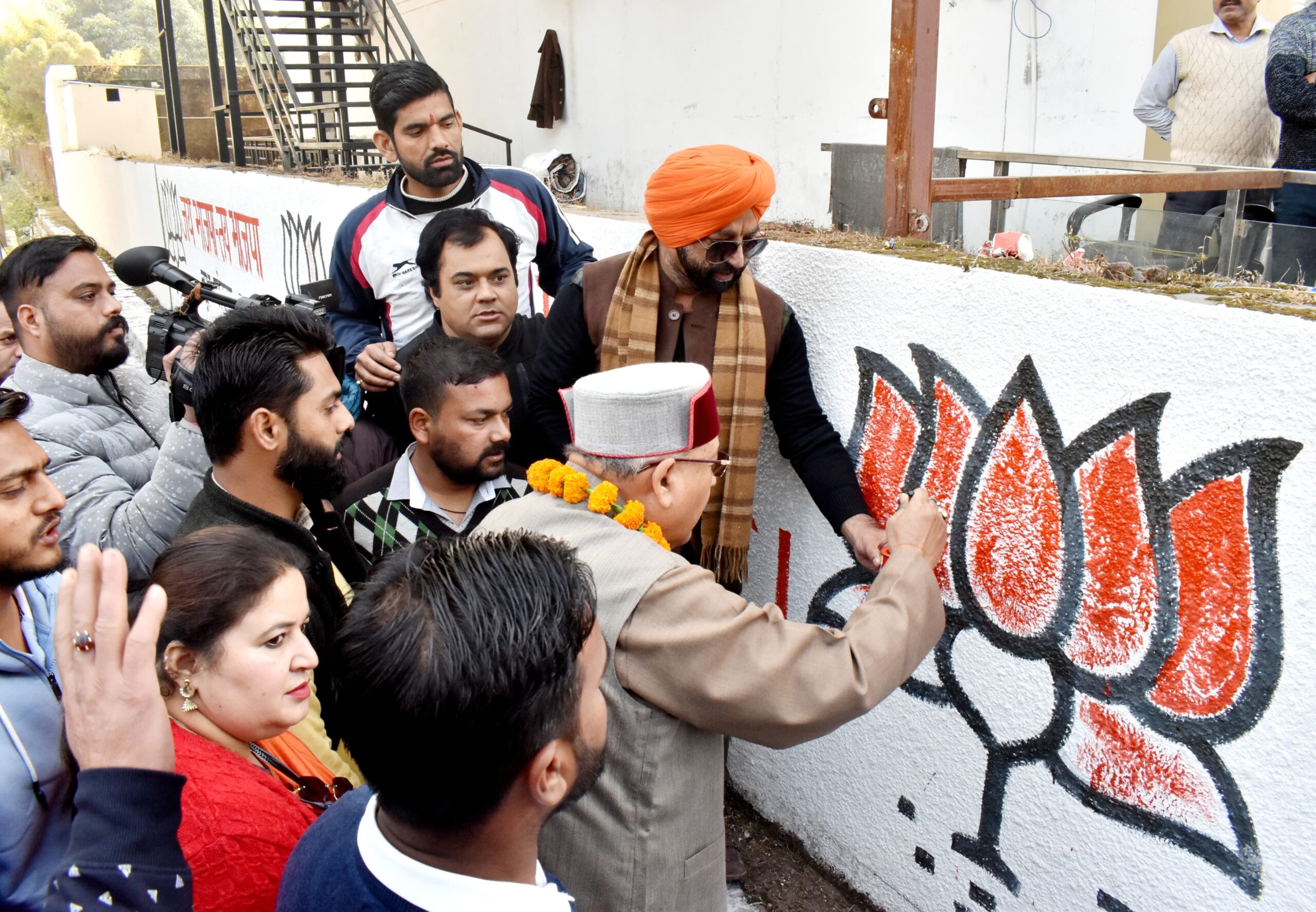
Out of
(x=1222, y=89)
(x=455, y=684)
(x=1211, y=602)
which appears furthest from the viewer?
(x=1222, y=89)

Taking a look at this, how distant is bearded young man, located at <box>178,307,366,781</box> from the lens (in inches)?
86.5

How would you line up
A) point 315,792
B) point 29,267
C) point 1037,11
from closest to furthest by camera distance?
point 315,792
point 29,267
point 1037,11

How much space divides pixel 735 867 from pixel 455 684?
6.68 ft

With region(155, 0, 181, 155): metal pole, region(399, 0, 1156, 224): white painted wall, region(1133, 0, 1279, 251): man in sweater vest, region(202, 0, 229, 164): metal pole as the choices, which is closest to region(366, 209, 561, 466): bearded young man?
region(1133, 0, 1279, 251): man in sweater vest

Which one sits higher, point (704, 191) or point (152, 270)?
point (704, 191)

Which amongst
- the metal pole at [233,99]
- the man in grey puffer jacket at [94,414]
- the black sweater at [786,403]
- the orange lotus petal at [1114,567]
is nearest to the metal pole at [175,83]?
the metal pole at [233,99]

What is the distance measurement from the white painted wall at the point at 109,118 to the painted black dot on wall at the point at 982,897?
84.6ft

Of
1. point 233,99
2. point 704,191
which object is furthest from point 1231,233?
point 233,99

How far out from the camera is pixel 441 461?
2648 mm

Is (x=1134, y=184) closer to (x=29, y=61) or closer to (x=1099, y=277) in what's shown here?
(x=1099, y=277)

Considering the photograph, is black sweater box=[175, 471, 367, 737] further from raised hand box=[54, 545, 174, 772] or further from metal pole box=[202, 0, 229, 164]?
metal pole box=[202, 0, 229, 164]

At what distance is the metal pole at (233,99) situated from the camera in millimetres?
10656

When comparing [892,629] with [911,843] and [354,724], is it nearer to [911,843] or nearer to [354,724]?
[354,724]

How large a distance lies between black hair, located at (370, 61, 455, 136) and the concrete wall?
57.3 inches
